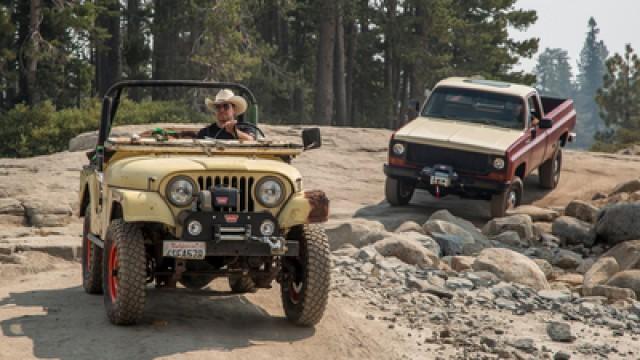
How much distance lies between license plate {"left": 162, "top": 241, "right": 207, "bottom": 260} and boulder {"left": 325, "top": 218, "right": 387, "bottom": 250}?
5712 millimetres

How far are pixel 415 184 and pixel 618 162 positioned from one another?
8018 millimetres

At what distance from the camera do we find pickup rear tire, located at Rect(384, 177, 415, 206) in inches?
731

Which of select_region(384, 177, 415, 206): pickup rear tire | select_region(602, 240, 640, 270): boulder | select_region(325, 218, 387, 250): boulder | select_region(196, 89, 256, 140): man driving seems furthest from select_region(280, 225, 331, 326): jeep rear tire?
select_region(384, 177, 415, 206): pickup rear tire

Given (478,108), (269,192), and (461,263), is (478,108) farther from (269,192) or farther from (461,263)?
(269,192)

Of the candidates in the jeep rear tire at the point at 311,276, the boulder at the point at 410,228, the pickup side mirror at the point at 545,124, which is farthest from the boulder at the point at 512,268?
the pickup side mirror at the point at 545,124

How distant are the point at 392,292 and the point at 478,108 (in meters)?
7.84

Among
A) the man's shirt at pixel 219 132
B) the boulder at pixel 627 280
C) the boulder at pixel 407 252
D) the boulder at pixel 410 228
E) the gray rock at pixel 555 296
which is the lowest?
the boulder at pixel 627 280

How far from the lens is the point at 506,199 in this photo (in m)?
17.8

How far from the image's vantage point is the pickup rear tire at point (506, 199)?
17.7 m

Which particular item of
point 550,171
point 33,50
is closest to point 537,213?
point 550,171

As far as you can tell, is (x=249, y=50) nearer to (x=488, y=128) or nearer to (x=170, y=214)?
(x=488, y=128)

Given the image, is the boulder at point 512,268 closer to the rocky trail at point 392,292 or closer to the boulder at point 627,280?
the rocky trail at point 392,292

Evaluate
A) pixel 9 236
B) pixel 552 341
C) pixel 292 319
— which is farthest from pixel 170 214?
pixel 9 236

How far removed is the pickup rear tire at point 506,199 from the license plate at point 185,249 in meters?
9.90
